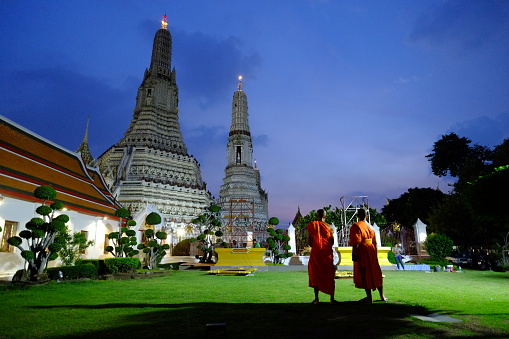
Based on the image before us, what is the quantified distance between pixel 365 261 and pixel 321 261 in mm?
901

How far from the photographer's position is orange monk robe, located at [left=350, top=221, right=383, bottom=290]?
6.21 m

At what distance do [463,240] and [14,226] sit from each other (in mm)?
34193

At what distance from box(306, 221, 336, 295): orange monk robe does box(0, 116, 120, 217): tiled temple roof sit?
11.9 metres

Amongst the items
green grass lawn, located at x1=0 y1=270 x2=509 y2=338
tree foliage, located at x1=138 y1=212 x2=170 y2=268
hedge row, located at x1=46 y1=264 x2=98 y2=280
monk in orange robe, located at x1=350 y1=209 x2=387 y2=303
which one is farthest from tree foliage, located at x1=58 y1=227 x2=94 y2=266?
monk in orange robe, located at x1=350 y1=209 x2=387 y2=303

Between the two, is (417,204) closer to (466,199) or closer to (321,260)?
(466,199)

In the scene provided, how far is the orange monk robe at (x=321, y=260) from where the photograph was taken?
6.10 meters

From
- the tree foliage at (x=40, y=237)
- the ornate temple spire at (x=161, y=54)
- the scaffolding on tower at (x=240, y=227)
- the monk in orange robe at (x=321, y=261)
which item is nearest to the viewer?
the monk in orange robe at (x=321, y=261)

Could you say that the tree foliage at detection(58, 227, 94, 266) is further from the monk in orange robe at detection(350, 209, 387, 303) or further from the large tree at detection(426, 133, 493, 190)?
the large tree at detection(426, 133, 493, 190)

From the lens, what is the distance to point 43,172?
1570 centimetres

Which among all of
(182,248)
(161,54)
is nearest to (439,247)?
(182,248)

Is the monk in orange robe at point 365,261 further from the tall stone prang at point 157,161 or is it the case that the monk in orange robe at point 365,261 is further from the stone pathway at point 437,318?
the tall stone prang at point 157,161

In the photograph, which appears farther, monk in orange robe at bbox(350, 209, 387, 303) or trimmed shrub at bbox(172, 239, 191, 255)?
trimmed shrub at bbox(172, 239, 191, 255)

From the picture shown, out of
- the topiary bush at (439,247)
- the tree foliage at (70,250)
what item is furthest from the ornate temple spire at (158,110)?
the topiary bush at (439,247)

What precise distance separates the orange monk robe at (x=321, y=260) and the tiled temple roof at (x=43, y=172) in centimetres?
1187
